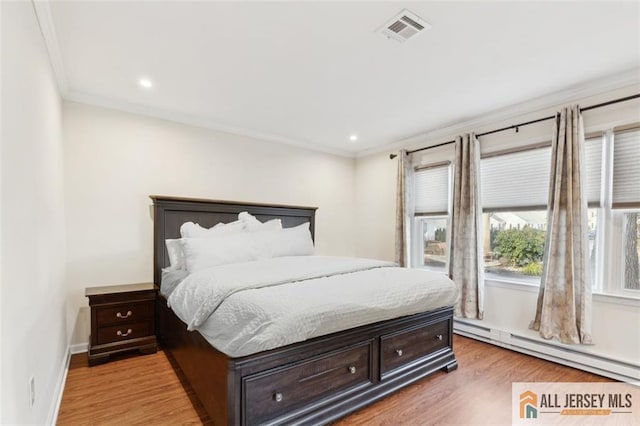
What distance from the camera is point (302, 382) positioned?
1.85 metres

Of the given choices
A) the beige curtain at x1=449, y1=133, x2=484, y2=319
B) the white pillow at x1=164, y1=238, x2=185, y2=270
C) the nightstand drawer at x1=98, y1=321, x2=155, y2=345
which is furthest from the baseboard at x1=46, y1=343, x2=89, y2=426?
the beige curtain at x1=449, y1=133, x2=484, y2=319

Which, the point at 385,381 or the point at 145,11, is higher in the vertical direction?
the point at 145,11

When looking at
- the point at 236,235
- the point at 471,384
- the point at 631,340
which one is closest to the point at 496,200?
the point at 631,340

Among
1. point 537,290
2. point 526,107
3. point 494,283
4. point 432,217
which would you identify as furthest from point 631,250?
point 432,217

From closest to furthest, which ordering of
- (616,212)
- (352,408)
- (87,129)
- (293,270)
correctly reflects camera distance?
1. (352,408)
2. (293,270)
3. (616,212)
4. (87,129)

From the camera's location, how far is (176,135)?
11.6 ft

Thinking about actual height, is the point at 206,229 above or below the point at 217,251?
above

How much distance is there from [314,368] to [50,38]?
2719 millimetres

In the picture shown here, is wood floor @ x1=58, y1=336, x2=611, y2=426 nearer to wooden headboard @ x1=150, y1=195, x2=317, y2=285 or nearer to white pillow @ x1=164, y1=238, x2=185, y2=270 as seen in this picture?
white pillow @ x1=164, y1=238, x2=185, y2=270

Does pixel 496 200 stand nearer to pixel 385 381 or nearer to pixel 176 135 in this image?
pixel 385 381

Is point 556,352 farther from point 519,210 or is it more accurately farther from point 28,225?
point 28,225

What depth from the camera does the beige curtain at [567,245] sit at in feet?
8.70

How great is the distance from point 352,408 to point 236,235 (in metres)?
1.88

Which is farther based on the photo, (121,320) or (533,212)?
(533,212)
